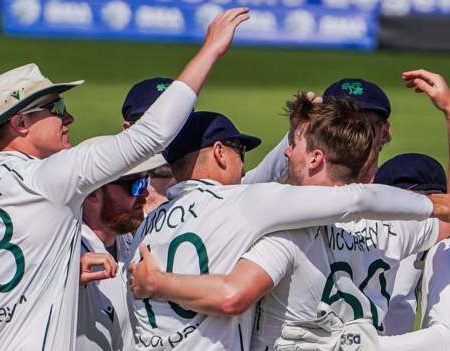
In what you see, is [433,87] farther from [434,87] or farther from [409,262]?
[409,262]

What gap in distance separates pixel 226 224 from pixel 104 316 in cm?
90

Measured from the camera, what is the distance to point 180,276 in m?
4.34

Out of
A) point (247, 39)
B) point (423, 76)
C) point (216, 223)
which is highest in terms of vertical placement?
point (423, 76)

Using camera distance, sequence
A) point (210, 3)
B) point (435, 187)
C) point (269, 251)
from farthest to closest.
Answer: point (210, 3), point (435, 187), point (269, 251)

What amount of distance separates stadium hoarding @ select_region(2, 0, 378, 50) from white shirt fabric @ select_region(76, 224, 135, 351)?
42.9ft

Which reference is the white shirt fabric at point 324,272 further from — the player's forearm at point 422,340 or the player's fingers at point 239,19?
the player's fingers at point 239,19

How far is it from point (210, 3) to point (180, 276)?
1391 centimetres

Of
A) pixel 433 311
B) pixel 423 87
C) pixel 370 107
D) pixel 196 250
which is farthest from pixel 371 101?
pixel 196 250

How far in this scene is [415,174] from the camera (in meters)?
5.15

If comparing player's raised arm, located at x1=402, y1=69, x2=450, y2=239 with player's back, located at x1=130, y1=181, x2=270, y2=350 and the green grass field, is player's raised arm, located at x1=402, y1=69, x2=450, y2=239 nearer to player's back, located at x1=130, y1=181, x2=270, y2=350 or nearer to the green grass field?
player's back, located at x1=130, y1=181, x2=270, y2=350

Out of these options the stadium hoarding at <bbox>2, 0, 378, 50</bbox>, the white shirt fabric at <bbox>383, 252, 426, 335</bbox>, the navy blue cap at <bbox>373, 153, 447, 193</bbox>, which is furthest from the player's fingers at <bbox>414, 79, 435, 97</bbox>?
the stadium hoarding at <bbox>2, 0, 378, 50</bbox>

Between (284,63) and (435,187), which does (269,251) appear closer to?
(435,187)

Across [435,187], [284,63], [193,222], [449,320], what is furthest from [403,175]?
[284,63]

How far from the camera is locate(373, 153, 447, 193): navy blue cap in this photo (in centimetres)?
514
